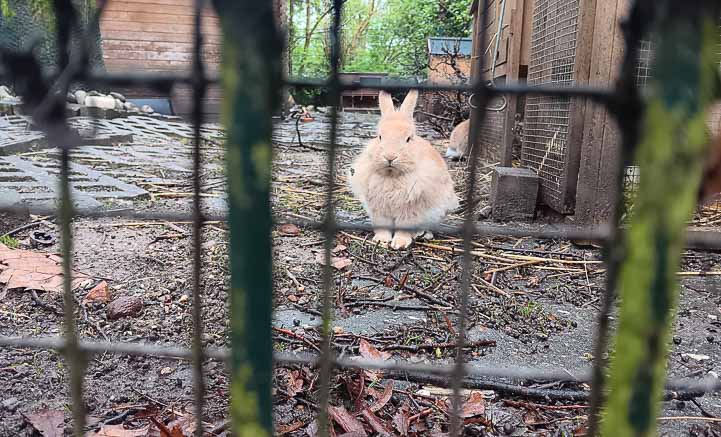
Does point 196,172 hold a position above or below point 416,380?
above

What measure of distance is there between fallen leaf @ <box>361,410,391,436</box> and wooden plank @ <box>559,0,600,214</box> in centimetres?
202

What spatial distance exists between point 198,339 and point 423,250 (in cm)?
233

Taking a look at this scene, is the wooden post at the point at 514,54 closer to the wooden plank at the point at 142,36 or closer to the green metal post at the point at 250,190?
the green metal post at the point at 250,190

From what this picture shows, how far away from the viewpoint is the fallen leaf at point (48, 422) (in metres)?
1.26

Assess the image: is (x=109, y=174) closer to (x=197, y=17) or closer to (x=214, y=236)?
(x=214, y=236)

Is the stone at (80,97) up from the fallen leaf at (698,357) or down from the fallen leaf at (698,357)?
up

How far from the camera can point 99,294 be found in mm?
2088

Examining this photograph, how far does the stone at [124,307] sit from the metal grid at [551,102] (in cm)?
218

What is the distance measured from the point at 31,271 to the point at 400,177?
75.5 inches

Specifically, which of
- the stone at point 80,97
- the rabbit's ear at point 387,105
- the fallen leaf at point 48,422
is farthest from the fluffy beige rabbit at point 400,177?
the stone at point 80,97

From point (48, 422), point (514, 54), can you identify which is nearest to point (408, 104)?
→ point (514, 54)

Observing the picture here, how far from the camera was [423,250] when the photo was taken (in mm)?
2980

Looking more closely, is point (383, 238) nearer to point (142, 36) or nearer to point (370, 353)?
point (370, 353)

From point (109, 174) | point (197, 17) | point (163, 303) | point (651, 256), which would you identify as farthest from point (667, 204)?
point (109, 174)
